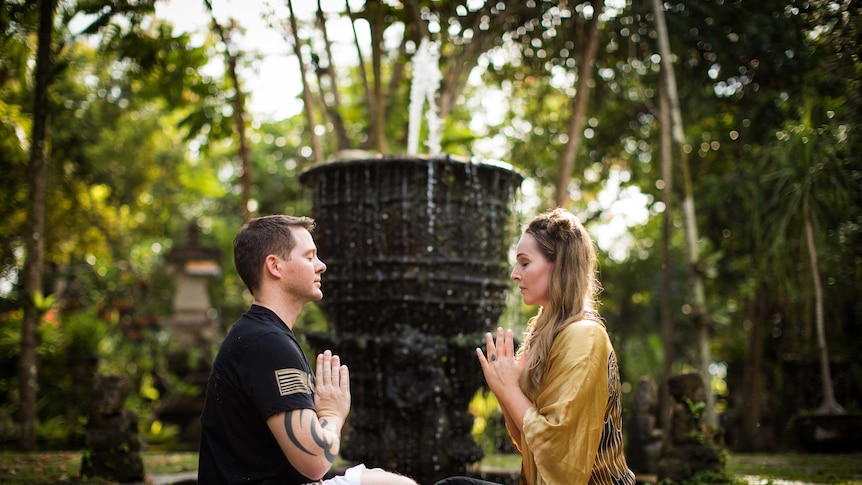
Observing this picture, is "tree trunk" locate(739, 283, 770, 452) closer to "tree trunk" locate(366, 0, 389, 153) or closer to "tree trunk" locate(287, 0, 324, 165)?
"tree trunk" locate(366, 0, 389, 153)

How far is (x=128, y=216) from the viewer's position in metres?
20.9

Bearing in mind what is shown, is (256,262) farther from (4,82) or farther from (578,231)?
(4,82)

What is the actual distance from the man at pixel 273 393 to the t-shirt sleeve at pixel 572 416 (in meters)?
0.47

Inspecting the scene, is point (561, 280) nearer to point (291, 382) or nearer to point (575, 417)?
point (575, 417)

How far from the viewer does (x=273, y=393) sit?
225 centimetres

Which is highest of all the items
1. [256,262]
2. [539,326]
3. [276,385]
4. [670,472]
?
[256,262]

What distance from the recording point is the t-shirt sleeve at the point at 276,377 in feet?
7.34

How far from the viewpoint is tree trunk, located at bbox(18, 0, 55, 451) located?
7.89 m

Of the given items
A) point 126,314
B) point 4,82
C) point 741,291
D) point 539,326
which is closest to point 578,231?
point 539,326

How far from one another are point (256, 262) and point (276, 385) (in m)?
0.50

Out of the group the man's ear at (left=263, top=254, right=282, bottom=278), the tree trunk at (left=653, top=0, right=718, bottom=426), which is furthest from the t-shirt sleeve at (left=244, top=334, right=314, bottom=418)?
the tree trunk at (left=653, top=0, right=718, bottom=426)

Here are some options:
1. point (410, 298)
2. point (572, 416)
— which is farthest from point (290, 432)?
point (410, 298)

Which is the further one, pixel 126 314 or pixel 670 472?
pixel 126 314

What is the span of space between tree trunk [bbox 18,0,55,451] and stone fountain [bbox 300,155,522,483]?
388 centimetres
